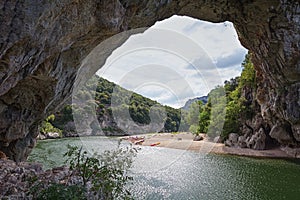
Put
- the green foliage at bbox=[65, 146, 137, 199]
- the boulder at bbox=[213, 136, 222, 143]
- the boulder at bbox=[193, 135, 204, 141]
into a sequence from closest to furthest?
the green foliage at bbox=[65, 146, 137, 199]
the boulder at bbox=[213, 136, 222, 143]
the boulder at bbox=[193, 135, 204, 141]

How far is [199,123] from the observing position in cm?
3553

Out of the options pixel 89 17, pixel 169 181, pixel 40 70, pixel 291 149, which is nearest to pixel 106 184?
pixel 40 70

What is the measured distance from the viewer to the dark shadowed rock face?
211 inches

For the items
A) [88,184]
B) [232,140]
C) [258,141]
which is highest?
[258,141]

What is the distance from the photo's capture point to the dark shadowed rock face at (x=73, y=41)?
211 inches

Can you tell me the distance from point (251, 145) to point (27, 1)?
75.2 feet

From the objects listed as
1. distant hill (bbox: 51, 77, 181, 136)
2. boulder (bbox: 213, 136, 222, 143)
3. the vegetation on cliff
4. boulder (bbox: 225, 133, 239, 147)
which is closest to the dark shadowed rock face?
the vegetation on cliff

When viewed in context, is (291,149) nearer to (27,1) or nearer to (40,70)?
(40,70)

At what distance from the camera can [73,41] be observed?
7629mm

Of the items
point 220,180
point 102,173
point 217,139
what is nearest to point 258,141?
point 217,139

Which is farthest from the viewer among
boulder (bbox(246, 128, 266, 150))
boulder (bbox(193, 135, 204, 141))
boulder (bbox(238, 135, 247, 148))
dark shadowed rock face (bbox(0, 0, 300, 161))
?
boulder (bbox(193, 135, 204, 141))

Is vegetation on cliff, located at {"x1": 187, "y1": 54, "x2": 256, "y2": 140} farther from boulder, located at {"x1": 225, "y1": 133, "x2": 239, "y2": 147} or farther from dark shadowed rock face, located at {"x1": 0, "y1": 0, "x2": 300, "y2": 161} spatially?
dark shadowed rock face, located at {"x1": 0, "y1": 0, "x2": 300, "y2": 161}

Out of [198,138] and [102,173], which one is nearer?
[102,173]

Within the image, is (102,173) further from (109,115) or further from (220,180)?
(109,115)
